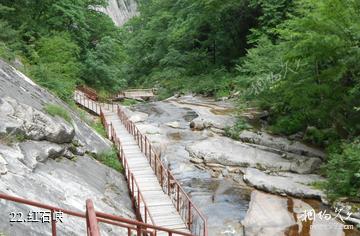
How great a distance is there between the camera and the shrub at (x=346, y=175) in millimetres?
12820

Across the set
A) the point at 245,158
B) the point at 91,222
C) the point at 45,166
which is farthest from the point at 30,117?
the point at 245,158

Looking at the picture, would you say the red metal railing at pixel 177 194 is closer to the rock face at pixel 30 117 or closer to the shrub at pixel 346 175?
the rock face at pixel 30 117

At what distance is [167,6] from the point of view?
2004 inches

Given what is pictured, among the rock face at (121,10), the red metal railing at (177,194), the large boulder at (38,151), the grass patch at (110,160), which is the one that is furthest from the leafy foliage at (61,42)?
the rock face at (121,10)

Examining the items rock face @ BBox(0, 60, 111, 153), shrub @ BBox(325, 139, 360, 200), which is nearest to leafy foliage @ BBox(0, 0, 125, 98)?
rock face @ BBox(0, 60, 111, 153)

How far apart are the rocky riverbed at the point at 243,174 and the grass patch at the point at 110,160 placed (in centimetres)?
226

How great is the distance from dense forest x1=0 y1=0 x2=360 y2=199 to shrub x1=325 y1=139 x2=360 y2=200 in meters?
0.03

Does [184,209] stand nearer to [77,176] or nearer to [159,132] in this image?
[77,176]

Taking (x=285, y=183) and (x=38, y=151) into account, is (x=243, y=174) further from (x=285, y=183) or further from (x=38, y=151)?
(x=38, y=151)

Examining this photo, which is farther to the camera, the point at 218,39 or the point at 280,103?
the point at 218,39

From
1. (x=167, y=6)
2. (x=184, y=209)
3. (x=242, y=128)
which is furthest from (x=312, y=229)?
(x=167, y=6)

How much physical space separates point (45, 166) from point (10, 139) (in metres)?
1.03

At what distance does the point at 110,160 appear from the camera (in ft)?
46.9

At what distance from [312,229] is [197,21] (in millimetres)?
28873
